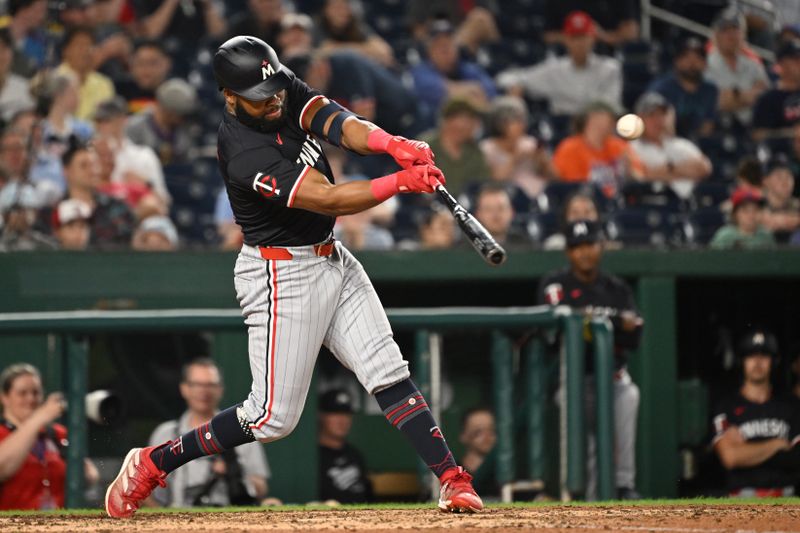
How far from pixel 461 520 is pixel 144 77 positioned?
5597 mm

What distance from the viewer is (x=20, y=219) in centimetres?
759

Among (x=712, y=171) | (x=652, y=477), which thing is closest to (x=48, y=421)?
(x=652, y=477)

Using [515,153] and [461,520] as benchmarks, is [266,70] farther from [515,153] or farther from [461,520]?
[515,153]

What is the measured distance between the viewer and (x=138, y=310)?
7.40 metres

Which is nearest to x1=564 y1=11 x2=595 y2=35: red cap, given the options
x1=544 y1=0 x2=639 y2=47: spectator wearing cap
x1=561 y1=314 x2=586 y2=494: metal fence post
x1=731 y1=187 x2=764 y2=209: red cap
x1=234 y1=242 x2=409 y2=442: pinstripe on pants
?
x1=544 y1=0 x2=639 y2=47: spectator wearing cap

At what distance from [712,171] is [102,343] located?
195 inches

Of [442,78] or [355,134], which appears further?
[442,78]

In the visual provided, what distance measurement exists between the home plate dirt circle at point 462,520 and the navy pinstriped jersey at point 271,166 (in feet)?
3.25

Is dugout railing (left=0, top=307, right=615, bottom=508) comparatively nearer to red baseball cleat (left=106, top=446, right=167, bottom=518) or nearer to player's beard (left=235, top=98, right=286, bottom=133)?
red baseball cleat (left=106, top=446, right=167, bottom=518)

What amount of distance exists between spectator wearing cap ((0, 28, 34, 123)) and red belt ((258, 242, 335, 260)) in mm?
4566

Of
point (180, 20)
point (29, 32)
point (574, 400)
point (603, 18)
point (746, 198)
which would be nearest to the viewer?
point (574, 400)

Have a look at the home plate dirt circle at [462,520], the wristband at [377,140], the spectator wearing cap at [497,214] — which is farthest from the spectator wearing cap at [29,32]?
the wristband at [377,140]

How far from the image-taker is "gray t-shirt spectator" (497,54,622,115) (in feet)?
33.4

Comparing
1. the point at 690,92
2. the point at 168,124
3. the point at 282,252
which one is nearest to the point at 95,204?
the point at 168,124
